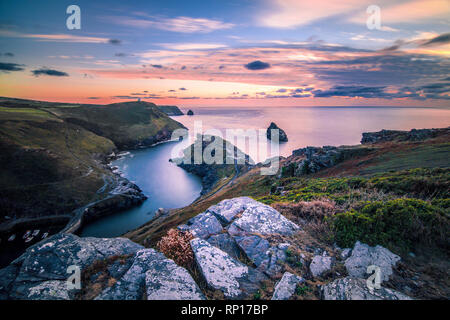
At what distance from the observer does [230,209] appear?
11.4 metres

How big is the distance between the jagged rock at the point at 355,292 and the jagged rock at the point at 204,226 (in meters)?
5.13

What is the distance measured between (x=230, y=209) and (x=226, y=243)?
3.07 metres

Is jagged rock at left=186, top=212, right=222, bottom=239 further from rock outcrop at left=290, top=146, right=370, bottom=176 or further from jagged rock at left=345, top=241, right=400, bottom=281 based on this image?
rock outcrop at left=290, top=146, right=370, bottom=176

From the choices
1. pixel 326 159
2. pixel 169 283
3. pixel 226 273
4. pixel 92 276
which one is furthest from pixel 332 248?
pixel 326 159

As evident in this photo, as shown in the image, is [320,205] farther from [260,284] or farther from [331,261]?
[260,284]

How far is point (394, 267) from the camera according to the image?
6621 mm

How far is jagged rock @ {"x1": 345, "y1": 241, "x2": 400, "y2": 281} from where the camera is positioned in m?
6.52

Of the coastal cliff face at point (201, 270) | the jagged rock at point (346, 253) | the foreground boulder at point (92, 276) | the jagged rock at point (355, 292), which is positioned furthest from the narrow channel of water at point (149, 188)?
the jagged rock at point (355, 292)

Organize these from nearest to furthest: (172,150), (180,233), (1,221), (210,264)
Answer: (210,264) → (180,233) → (1,221) → (172,150)

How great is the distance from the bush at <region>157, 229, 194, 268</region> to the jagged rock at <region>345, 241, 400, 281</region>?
18.7 ft

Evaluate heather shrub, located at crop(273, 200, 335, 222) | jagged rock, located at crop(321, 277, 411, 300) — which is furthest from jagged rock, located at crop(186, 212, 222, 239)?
jagged rock, located at crop(321, 277, 411, 300)

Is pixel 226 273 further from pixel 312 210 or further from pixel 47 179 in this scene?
pixel 47 179
